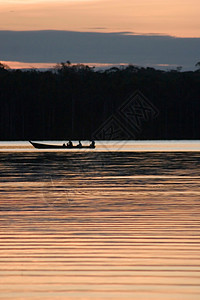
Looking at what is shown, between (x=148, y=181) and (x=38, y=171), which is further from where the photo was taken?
(x=38, y=171)

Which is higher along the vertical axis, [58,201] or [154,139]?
[58,201]

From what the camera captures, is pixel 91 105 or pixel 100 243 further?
pixel 91 105

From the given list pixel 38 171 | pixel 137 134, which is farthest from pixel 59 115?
pixel 38 171

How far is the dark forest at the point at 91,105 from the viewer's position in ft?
513

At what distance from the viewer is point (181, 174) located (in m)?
41.2

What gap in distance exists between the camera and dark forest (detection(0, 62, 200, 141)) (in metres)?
156

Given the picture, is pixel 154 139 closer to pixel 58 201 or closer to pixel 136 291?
pixel 58 201

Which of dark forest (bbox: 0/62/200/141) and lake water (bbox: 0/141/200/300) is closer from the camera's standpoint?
lake water (bbox: 0/141/200/300)

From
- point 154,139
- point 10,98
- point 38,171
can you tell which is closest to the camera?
point 38,171

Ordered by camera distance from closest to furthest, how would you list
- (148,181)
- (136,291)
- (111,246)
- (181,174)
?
(136,291) < (111,246) < (148,181) < (181,174)

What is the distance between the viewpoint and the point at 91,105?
168 meters

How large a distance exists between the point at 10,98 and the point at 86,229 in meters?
140

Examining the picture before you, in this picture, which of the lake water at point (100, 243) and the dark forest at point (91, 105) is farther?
the dark forest at point (91, 105)

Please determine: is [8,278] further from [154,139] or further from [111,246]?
[154,139]
